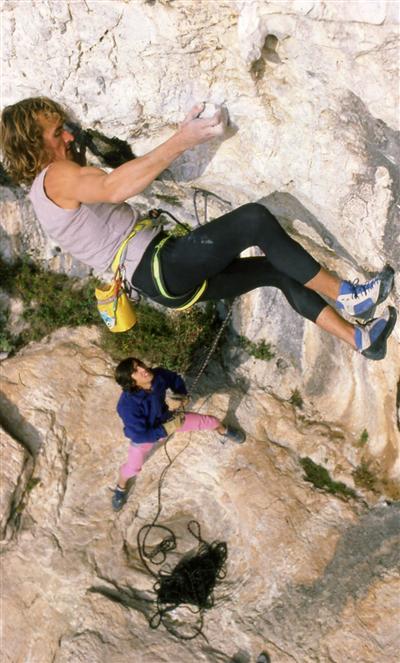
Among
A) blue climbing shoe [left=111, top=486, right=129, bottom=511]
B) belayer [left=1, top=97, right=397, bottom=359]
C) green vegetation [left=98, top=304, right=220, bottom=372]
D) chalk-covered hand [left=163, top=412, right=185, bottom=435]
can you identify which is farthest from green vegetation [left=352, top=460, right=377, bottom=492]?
belayer [left=1, top=97, right=397, bottom=359]

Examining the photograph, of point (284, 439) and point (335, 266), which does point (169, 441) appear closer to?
point (284, 439)

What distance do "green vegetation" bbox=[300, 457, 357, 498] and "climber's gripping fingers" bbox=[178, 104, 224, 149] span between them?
12.4ft

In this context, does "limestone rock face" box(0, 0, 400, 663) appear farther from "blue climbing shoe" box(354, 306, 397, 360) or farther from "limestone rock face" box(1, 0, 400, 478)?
"blue climbing shoe" box(354, 306, 397, 360)

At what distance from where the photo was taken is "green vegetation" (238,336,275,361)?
716 centimetres

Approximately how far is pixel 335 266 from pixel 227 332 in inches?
92.6

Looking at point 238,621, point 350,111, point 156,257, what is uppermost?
point 350,111

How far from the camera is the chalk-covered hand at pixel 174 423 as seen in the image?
6242mm

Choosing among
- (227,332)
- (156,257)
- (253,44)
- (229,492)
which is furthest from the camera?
(227,332)

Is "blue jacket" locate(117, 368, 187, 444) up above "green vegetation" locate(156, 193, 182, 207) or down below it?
below

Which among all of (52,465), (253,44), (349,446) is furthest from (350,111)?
(52,465)

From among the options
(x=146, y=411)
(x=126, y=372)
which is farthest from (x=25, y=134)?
(x=146, y=411)

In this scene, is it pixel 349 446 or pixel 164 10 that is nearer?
pixel 164 10

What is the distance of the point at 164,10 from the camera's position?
13.1ft

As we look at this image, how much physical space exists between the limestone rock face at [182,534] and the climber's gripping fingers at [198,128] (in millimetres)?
3585
